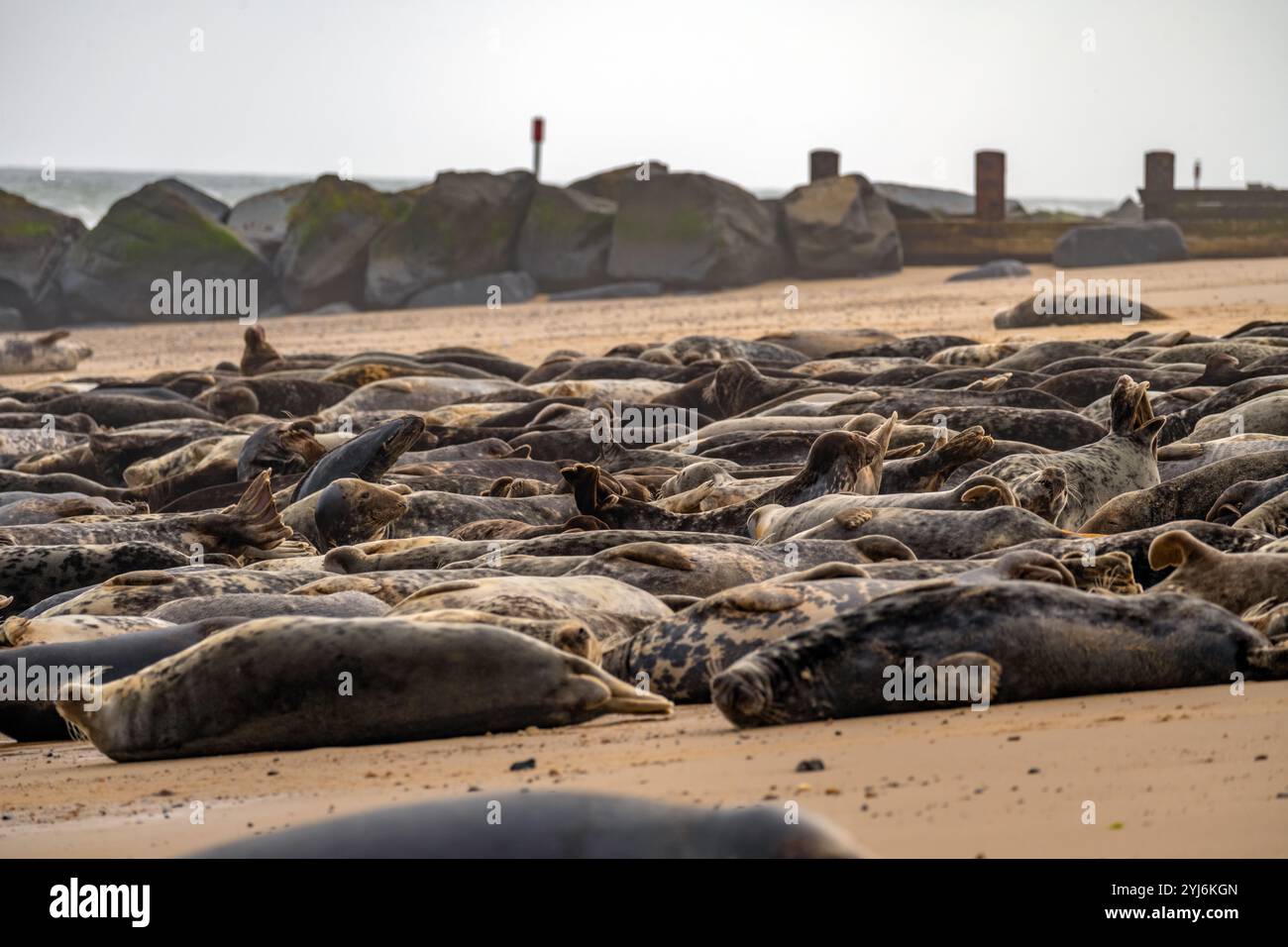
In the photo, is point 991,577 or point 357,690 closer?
point 357,690

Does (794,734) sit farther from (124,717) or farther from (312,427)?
(312,427)

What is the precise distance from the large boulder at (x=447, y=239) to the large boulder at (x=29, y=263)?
5249mm

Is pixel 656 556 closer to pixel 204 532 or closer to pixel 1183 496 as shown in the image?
pixel 1183 496

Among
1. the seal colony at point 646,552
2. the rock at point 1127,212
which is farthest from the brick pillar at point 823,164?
the seal colony at point 646,552

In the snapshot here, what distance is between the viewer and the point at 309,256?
26906 millimetres

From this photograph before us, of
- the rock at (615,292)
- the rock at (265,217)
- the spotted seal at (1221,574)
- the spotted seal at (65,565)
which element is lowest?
the spotted seal at (65,565)

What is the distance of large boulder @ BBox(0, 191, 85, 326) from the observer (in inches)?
1070

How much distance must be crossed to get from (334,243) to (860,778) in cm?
2422

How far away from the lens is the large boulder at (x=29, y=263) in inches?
1070

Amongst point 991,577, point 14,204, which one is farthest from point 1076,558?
point 14,204

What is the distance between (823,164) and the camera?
28.1 metres

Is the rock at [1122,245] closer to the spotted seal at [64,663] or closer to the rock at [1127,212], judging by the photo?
the rock at [1127,212]

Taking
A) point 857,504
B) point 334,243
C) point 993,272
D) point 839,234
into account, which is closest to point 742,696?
point 857,504

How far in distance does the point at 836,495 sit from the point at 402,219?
20.4 m
